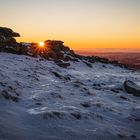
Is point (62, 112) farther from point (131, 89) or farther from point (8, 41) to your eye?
point (8, 41)

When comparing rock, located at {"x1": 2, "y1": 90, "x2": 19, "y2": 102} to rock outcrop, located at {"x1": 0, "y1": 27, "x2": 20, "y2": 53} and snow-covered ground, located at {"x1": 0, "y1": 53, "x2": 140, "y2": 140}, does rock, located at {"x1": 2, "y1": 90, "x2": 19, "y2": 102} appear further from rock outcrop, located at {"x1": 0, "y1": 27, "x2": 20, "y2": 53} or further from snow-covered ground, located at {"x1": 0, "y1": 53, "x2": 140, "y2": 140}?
rock outcrop, located at {"x1": 0, "y1": 27, "x2": 20, "y2": 53}

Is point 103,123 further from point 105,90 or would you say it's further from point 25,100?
point 105,90

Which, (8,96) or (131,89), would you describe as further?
(131,89)

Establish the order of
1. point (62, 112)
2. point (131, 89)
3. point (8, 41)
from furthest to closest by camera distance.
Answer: point (8, 41) → point (131, 89) → point (62, 112)

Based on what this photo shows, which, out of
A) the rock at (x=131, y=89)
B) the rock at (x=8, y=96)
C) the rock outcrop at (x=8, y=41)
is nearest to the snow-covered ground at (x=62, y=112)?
the rock at (x=8, y=96)

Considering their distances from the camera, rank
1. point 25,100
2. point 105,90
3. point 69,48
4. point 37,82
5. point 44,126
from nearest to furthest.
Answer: point 44,126 → point 25,100 → point 37,82 → point 105,90 → point 69,48

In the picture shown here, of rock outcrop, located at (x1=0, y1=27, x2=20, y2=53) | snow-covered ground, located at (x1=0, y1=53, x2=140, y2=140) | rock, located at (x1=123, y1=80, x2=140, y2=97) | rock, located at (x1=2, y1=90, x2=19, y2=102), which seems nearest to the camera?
snow-covered ground, located at (x1=0, y1=53, x2=140, y2=140)

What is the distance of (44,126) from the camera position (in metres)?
9.83

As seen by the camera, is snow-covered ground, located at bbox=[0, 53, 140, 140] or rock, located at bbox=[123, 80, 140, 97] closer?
snow-covered ground, located at bbox=[0, 53, 140, 140]

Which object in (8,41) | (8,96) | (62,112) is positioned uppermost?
(8,41)

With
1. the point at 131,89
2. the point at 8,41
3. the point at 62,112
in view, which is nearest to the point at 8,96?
the point at 62,112

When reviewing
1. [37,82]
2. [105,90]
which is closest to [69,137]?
[37,82]

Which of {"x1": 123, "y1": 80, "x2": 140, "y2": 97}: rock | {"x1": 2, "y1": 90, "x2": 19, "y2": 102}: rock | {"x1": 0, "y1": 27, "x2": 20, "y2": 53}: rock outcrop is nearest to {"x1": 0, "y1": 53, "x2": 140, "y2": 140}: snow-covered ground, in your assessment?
{"x1": 2, "y1": 90, "x2": 19, "y2": 102}: rock

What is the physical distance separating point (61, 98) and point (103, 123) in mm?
3553
